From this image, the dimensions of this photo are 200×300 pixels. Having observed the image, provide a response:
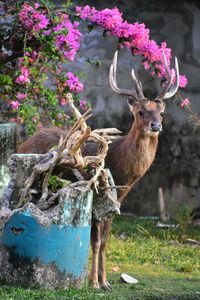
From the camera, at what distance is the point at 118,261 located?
27.5 ft

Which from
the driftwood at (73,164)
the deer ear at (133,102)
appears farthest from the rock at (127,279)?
the deer ear at (133,102)

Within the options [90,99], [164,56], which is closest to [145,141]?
[164,56]

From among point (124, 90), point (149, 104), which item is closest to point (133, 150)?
point (149, 104)

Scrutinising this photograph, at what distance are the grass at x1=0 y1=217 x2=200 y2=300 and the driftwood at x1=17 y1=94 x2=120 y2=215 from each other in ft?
2.14

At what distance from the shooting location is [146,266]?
27.2 ft

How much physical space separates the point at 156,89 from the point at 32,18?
3.72 m

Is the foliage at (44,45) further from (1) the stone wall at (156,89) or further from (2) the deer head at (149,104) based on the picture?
(1) the stone wall at (156,89)

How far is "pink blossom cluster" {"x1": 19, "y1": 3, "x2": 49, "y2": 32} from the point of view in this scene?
755 centimetres

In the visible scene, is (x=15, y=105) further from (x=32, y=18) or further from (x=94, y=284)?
(x=94, y=284)

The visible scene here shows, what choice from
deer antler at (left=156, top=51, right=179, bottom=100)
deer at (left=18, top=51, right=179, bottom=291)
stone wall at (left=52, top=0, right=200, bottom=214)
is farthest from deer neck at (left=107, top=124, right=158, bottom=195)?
stone wall at (left=52, top=0, right=200, bottom=214)

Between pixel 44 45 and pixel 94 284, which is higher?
pixel 44 45

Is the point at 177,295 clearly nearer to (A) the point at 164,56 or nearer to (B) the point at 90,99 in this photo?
(A) the point at 164,56

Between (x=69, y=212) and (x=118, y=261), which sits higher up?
(x=69, y=212)

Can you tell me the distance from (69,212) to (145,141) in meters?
2.15
